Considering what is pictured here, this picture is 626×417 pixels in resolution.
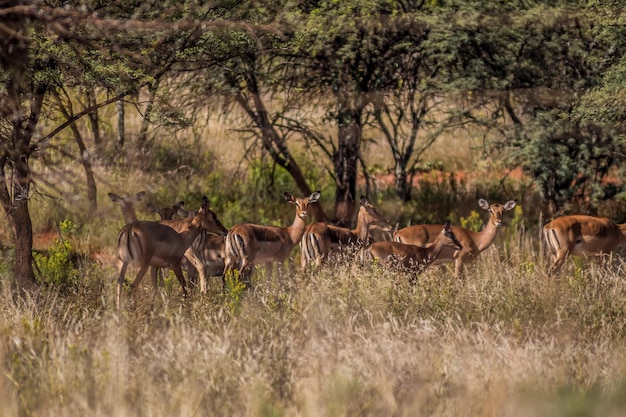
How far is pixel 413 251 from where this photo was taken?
39.1ft

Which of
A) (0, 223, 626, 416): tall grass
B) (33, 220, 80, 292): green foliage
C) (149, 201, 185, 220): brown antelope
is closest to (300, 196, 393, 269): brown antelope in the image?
(149, 201, 185, 220): brown antelope

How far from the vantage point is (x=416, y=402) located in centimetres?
642

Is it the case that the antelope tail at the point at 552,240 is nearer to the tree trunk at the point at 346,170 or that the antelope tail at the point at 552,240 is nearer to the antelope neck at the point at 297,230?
the antelope neck at the point at 297,230

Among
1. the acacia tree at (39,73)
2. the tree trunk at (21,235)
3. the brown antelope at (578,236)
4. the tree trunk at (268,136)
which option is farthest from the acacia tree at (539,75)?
the tree trunk at (21,235)

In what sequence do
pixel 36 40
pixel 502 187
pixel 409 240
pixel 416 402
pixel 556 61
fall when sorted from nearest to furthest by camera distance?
1. pixel 416 402
2. pixel 36 40
3. pixel 409 240
4. pixel 556 61
5. pixel 502 187

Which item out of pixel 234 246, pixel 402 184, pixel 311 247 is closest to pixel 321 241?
pixel 311 247

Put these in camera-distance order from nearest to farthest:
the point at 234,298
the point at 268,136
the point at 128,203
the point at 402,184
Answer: the point at 234,298
the point at 128,203
the point at 268,136
the point at 402,184

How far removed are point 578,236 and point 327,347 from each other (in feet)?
21.6

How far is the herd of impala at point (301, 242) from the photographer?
36.4ft

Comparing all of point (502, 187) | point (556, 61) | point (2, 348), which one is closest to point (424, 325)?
point (2, 348)

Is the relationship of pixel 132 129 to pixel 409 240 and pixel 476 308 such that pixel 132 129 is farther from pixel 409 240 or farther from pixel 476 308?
pixel 476 308

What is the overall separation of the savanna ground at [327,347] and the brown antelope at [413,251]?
28 centimetres

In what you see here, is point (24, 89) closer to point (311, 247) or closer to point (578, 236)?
point (311, 247)

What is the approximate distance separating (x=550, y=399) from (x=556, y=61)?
9.60 metres
